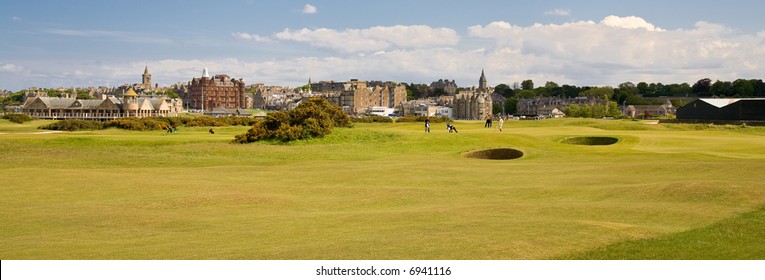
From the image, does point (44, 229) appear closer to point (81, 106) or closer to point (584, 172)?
point (584, 172)

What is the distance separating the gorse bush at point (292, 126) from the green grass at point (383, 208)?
1552 centimetres

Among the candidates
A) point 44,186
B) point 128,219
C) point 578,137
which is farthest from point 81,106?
point 128,219

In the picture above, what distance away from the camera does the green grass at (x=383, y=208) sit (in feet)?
54.1

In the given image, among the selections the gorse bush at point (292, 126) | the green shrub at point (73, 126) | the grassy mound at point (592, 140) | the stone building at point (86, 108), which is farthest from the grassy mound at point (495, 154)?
the stone building at point (86, 108)

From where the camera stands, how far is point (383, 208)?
25000 millimetres

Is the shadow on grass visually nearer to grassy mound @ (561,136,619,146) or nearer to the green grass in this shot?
the green grass

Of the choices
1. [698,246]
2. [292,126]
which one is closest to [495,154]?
[292,126]

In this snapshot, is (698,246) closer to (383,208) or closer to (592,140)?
(383,208)

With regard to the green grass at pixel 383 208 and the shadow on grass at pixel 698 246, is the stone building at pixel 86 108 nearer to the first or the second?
the green grass at pixel 383 208

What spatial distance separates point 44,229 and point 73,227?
751mm

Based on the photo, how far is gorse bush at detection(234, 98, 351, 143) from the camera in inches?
2475

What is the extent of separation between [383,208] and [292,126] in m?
40.3

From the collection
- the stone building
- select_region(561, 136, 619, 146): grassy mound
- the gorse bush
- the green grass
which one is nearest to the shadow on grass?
the green grass

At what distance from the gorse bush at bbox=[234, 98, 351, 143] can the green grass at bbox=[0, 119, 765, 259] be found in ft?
50.9
